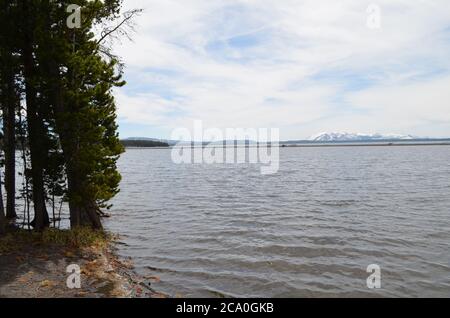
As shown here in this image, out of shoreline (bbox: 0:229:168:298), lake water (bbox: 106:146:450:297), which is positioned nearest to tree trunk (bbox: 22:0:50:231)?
shoreline (bbox: 0:229:168:298)

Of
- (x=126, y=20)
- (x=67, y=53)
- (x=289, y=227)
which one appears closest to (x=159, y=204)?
(x=289, y=227)

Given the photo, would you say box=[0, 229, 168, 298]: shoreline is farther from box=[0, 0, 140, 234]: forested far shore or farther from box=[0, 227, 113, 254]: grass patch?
box=[0, 0, 140, 234]: forested far shore

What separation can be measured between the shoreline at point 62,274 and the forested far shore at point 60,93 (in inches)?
81.1

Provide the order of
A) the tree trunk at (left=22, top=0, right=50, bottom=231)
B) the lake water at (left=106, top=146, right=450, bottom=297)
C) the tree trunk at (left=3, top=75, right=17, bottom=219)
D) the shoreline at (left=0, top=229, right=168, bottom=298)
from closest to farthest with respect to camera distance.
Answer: the shoreline at (left=0, top=229, right=168, bottom=298)
the lake water at (left=106, top=146, right=450, bottom=297)
the tree trunk at (left=22, top=0, right=50, bottom=231)
the tree trunk at (left=3, top=75, right=17, bottom=219)

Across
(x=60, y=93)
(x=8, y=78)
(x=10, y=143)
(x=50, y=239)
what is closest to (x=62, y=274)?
(x=50, y=239)

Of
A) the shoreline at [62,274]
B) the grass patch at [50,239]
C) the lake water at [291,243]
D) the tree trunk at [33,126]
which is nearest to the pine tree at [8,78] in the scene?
the tree trunk at [33,126]

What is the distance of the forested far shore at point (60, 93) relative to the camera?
13375 mm

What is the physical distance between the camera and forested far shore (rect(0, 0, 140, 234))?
1338cm

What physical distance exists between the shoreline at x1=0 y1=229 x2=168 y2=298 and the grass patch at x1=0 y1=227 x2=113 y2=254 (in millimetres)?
79

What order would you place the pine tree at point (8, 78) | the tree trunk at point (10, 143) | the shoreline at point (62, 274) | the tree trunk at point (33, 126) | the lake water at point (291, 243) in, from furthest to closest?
the tree trunk at point (10, 143) → the tree trunk at point (33, 126) → the pine tree at point (8, 78) → the lake water at point (291, 243) → the shoreline at point (62, 274)

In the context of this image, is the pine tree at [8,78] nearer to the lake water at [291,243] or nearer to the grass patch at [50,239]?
the grass patch at [50,239]

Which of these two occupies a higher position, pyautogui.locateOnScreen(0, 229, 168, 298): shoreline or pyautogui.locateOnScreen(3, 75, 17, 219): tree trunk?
pyautogui.locateOnScreen(3, 75, 17, 219): tree trunk

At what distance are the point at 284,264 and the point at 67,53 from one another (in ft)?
33.5
